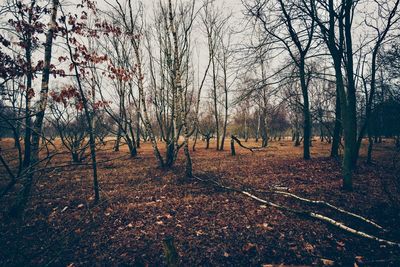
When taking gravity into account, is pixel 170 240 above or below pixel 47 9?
below

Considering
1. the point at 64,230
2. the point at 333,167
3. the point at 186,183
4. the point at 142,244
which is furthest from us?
the point at 333,167

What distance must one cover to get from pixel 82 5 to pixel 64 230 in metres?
6.21

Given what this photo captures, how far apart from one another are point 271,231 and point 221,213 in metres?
1.41

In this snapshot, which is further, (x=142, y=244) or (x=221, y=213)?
(x=221, y=213)

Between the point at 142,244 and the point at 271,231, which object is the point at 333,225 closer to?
the point at 271,231

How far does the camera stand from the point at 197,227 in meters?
4.99

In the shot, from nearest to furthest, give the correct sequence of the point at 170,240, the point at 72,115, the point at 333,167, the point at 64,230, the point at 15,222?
1. the point at 170,240
2. the point at 64,230
3. the point at 15,222
4. the point at 333,167
5. the point at 72,115

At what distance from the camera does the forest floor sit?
389 centimetres

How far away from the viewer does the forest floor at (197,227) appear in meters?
3.89

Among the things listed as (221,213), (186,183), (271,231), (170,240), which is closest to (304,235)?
(271,231)

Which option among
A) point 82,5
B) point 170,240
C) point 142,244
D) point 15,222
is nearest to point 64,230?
point 15,222

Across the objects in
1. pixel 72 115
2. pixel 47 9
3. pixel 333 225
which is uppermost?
pixel 47 9

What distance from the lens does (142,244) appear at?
4.42m

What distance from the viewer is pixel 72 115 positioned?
11.8 metres
